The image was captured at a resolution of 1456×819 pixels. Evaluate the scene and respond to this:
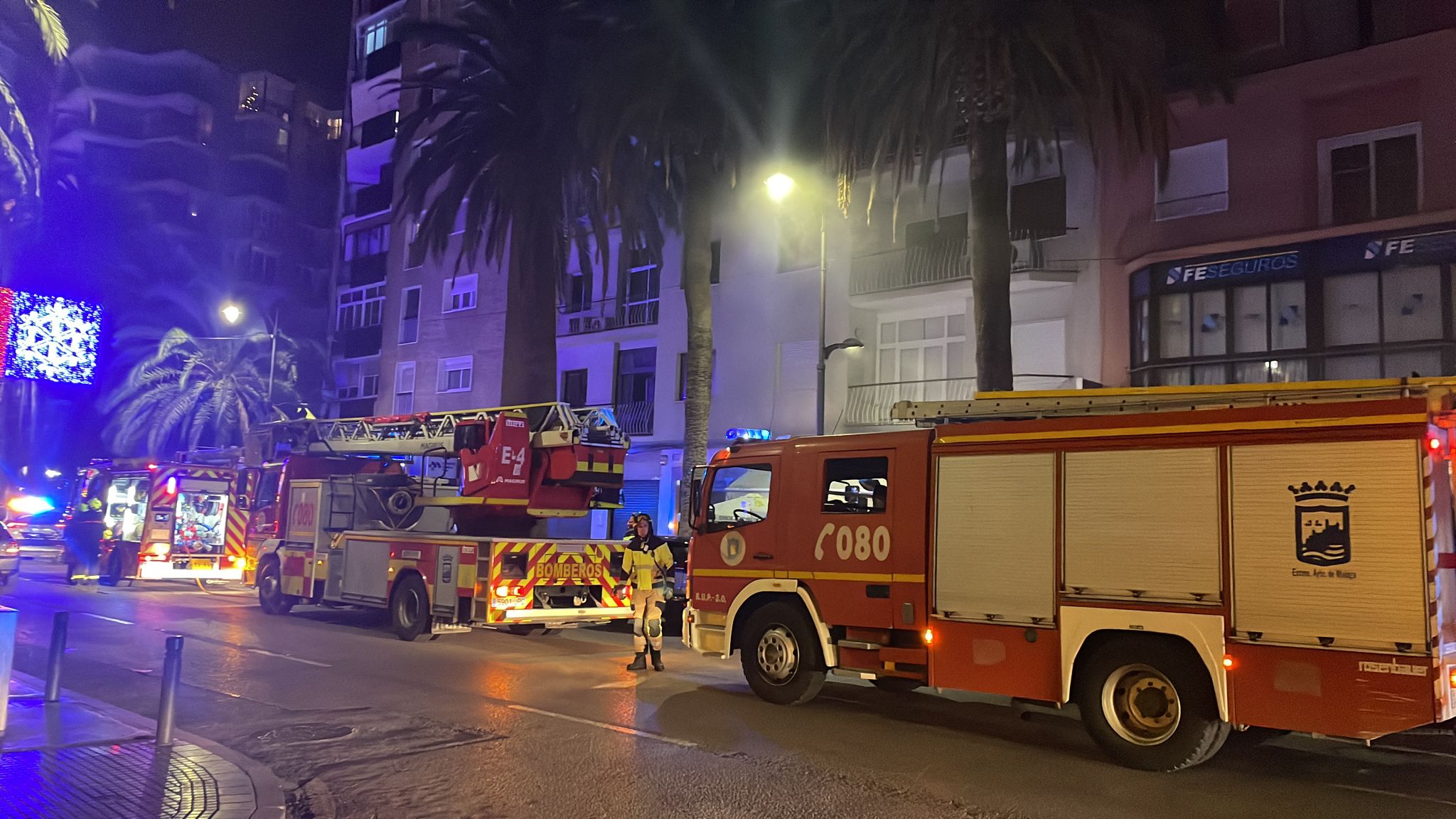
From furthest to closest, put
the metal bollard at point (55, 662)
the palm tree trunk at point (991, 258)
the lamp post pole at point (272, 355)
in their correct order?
the lamp post pole at point (272, 355), the palm tree trunk at point (991, 258), the metal bollard at point (55, 662)

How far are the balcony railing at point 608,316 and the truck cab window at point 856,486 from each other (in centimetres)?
2058

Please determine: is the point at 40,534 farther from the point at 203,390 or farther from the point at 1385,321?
the point at 1385,321

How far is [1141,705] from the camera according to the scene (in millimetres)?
7914

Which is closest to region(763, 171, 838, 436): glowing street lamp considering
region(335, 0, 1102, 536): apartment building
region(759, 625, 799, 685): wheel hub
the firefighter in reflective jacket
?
region(335, 0, 1102, 536): apartment building

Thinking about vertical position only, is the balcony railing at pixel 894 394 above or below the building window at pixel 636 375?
below

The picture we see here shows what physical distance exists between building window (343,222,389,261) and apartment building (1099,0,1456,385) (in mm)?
32071

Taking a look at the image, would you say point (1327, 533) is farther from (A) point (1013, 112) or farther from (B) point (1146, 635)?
(A) point (1013, 112)

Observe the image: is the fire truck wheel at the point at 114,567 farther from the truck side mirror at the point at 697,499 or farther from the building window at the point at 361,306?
the building window at the point at 361,306

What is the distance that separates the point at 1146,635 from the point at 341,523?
47.9 feet

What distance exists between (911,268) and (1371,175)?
31.5 ft

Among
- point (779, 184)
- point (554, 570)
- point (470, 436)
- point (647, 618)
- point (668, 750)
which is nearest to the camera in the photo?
point (668, 750)

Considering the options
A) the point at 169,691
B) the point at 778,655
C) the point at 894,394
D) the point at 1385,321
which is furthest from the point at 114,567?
the point at 1385,321

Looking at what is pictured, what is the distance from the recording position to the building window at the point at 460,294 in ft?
126

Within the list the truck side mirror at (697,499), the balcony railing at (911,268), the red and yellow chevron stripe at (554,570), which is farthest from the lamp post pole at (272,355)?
the truck side mirror at (697,499)
